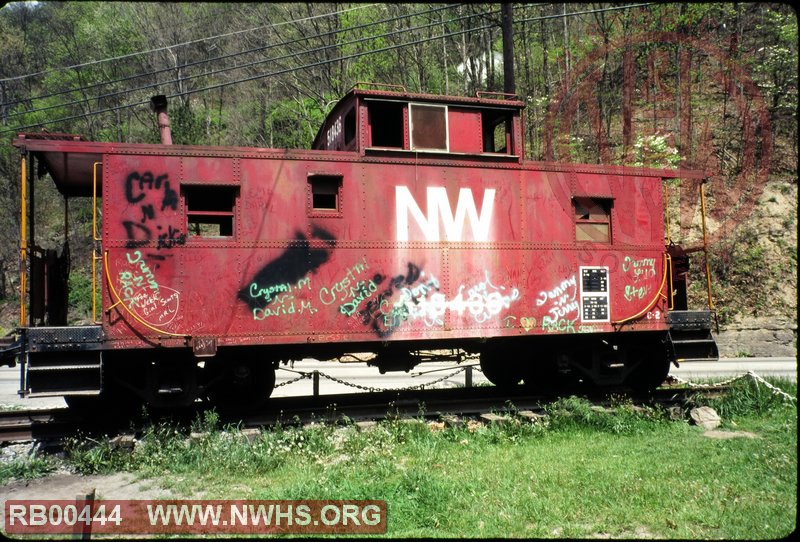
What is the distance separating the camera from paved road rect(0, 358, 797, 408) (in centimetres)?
1348

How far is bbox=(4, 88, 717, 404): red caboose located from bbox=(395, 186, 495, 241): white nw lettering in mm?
30

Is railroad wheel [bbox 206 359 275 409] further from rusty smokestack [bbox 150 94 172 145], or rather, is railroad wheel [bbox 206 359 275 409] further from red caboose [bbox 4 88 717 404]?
rusty smokestack [bbox 150 94 172 145]

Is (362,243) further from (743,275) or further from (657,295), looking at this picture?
(743,275)

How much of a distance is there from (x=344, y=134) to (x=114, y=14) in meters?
26.9

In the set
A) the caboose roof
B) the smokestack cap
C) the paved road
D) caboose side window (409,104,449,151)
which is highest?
the smokestack cap

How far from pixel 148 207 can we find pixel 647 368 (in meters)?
8.80

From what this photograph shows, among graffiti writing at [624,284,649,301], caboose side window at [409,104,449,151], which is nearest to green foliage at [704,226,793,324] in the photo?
graffiti writing at [624,284,649,301]

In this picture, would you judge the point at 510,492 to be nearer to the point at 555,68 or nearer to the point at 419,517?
the point at 419,517

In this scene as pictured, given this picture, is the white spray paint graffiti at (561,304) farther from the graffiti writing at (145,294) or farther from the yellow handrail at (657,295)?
the graffiti writing at (145,294)

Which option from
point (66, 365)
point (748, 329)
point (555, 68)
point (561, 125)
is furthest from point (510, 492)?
point (555, 68)

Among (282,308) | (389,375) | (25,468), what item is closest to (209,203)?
(282,308)

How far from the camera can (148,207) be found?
7.82 meters

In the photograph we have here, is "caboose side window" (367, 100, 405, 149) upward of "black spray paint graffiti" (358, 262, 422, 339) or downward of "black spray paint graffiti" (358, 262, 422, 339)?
upward

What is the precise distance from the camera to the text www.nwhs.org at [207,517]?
16.0 feet
